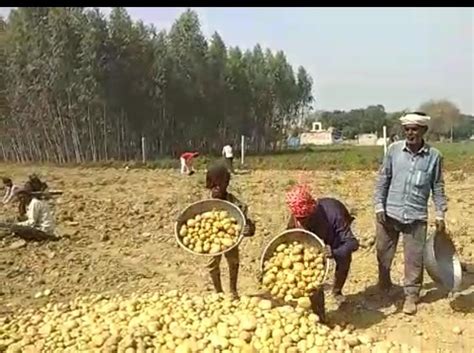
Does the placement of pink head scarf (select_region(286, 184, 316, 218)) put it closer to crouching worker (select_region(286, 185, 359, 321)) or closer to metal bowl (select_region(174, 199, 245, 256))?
crouching worker (select_region(286, 185, 359, 321))

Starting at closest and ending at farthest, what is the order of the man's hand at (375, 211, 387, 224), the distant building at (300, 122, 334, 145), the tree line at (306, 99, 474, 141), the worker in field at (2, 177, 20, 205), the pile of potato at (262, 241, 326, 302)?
1. the pile of potato at (262, 241, 326, 302)
2. the man's hand at (375, 211, 387, 224)
3. the tree line at (306, 99, 474, 141)
4. the worker in field at (2, 177, 20, 205)
5. the distant building at (300, 122, 334, 145)

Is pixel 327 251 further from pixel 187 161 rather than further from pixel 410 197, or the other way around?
pixel 187 161

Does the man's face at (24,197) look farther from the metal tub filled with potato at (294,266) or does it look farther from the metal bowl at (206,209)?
the metal tub filled with potato at (294,266)

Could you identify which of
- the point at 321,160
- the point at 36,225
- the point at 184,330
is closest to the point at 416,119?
the point at 184,330

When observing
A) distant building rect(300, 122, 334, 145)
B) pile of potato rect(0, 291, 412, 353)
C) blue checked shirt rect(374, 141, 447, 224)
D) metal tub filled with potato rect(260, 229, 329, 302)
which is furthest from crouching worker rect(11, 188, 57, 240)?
distant building rect(300, 122, 334, 145)

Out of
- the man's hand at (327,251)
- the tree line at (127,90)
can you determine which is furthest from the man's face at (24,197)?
the man's hand at (327,251)
